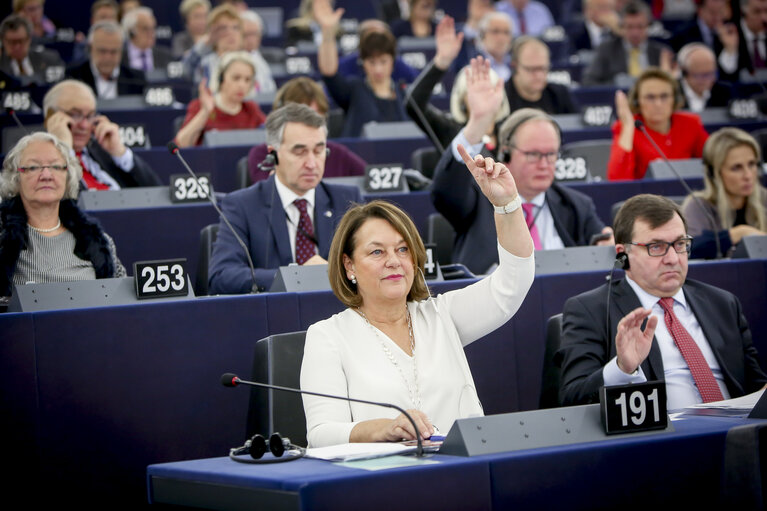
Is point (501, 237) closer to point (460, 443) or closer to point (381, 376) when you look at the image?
point (381, 376)

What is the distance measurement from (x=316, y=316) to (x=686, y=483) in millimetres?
1415

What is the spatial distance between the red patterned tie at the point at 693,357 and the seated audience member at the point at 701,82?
15.6ft

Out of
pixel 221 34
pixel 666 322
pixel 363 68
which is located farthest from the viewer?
pixel 221 34

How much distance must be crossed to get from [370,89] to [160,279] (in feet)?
12.2

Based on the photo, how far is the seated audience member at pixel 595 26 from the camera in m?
10.3

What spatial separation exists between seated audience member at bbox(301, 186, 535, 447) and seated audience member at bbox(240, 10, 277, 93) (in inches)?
210

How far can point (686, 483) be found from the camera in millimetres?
2170

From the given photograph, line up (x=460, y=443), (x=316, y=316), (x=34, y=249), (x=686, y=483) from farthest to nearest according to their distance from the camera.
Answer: (x=34, y=249) → (x=316, y=316) → (x=686, y=483) → (x=460, y=443)

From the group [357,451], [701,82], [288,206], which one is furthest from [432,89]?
[357,451]

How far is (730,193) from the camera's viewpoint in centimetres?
464

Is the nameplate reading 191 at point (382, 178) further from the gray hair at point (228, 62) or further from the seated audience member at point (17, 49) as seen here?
the seated audience member at point (17, 49)

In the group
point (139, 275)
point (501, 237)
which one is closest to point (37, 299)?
point (139, 275)

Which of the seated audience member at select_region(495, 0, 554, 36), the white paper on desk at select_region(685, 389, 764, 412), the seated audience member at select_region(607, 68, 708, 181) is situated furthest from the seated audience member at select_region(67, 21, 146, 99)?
the white paper on desk at select_region(685, 389, 764, 412)

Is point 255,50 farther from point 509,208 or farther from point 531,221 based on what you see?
point 509,208
